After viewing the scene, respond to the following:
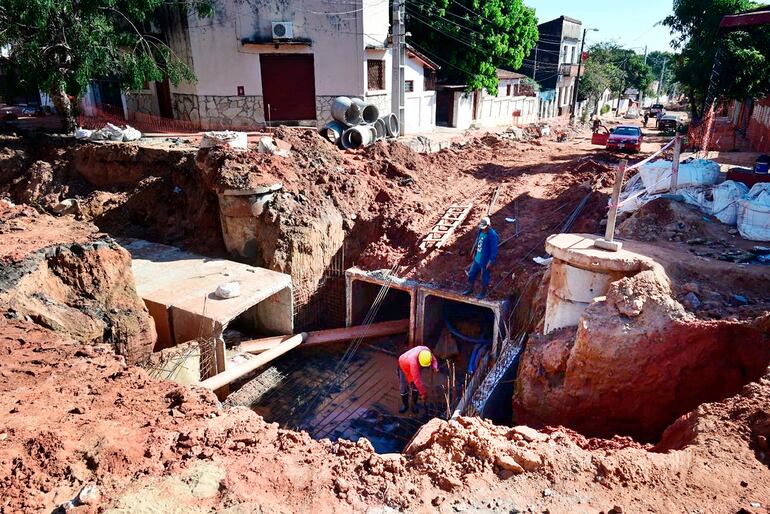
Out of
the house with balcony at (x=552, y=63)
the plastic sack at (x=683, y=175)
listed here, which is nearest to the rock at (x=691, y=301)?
the plastic sack at (x=683, y=175)

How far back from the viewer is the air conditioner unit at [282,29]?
62.0 ft

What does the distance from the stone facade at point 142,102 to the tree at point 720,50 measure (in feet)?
68.6

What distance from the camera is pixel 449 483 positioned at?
504 centimetres

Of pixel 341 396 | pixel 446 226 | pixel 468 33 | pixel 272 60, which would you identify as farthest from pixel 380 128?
pixel 341 396

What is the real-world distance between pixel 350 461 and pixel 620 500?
2634mm

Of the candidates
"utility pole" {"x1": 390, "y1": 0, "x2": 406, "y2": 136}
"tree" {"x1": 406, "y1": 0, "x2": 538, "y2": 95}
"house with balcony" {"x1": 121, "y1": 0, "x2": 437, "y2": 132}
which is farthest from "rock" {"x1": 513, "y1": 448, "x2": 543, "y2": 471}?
"tree" {"x1": 406, "y1": 0, "x2": 538, "y2": 95}

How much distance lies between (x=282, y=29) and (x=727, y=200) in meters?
15.6

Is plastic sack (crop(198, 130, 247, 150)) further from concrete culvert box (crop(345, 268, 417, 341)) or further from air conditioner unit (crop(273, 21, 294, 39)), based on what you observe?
air conditioner unit (crop(273, 21, 294, 39))

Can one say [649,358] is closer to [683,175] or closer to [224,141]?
[683,175]

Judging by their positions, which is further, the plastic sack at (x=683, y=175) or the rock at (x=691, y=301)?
the plastic sack at (x=683, y=175)

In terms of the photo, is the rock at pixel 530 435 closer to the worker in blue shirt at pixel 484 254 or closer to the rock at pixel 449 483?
the rock at pixel 449 483

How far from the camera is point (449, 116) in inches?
1107

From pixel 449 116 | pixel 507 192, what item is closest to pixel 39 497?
pixel 507 192

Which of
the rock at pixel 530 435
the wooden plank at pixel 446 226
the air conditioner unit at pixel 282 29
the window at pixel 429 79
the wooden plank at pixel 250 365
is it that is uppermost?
the air conditioner unit at pixel 282 29
